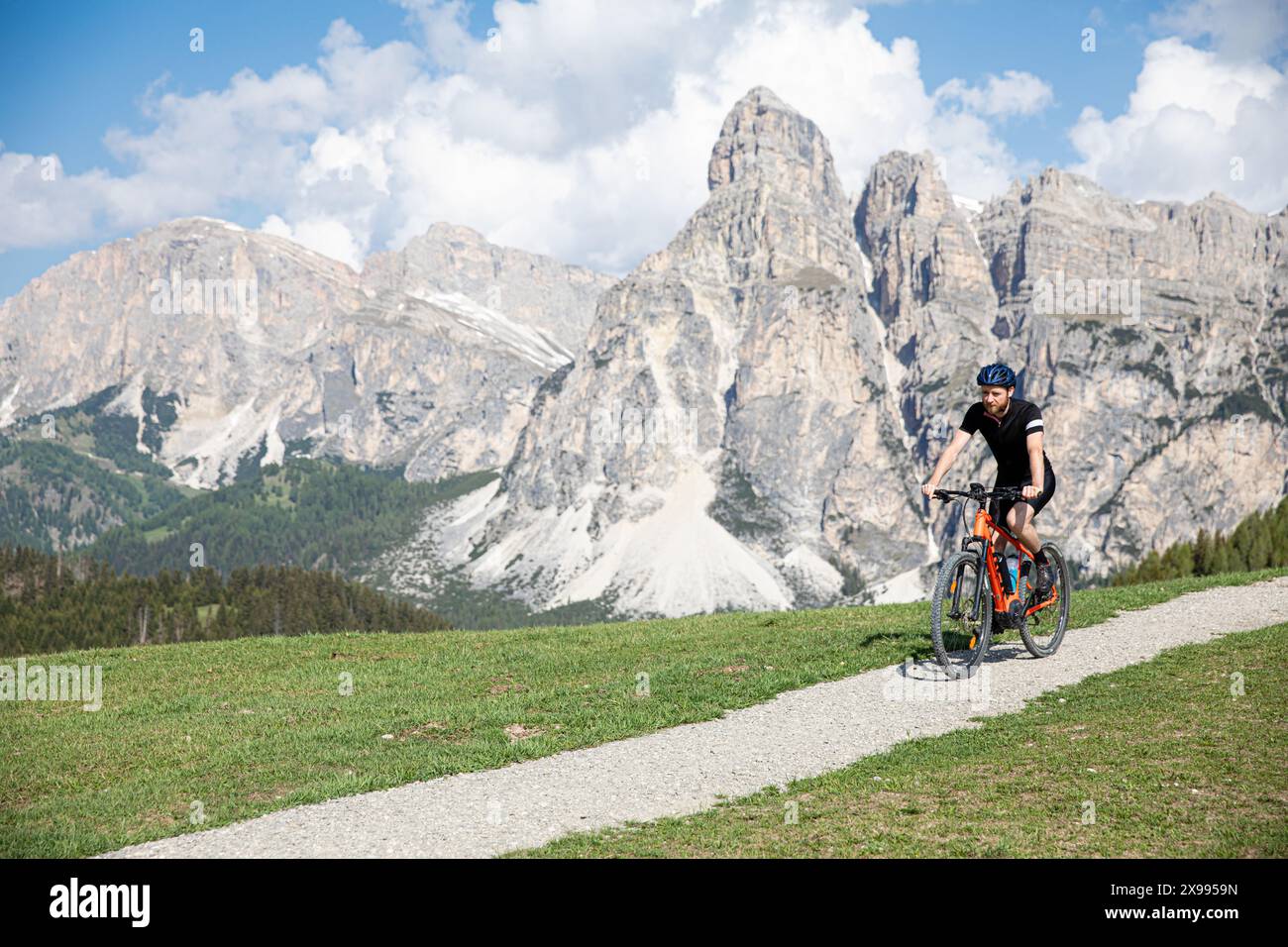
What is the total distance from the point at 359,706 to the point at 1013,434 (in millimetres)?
13460

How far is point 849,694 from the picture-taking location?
17.7m

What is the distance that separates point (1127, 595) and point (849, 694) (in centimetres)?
1358

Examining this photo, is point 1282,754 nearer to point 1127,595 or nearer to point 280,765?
point 280,765

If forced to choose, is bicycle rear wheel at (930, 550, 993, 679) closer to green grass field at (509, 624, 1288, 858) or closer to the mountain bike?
the mountain bike

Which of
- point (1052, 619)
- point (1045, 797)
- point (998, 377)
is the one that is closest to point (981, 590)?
point (1052, 619)

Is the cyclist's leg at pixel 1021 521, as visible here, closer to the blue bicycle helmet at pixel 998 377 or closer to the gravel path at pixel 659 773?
the blue bicycle helmet at pixel 998 377

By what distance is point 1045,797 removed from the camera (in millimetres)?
11273

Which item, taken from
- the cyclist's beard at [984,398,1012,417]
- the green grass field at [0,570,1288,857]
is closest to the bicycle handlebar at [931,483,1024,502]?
the cyclist's beard at [984,398,1012,417]

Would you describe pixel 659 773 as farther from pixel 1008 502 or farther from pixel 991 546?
pixel 1008 502

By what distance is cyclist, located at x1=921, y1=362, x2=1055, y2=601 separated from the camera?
17469mm

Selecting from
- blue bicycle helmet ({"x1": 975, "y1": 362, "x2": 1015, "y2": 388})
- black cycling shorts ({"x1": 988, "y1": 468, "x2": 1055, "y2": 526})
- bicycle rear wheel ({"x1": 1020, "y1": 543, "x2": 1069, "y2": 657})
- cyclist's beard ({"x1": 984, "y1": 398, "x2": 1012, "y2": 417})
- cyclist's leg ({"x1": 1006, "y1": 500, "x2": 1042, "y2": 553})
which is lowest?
bicycle rear wheel ({"x1": 1020, "y1": 543, "x2": 1069, "y2": 657})

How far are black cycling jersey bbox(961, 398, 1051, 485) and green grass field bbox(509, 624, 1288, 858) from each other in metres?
4.38
